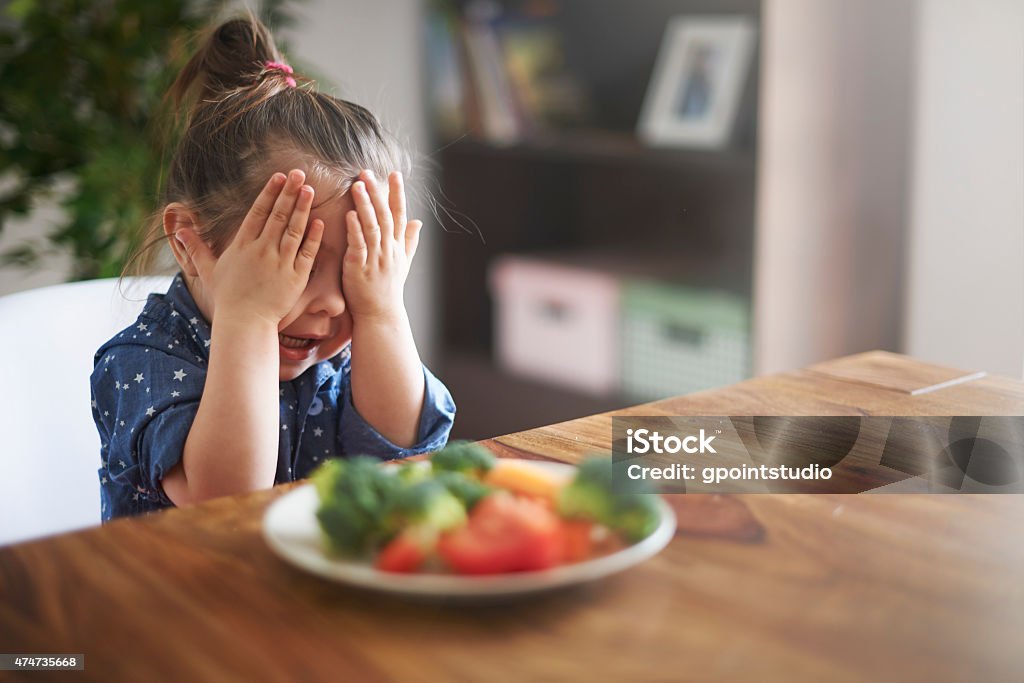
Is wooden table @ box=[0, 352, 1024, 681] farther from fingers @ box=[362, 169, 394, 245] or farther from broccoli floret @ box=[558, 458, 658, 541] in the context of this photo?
fingers @ box=[362, 169, 394, 245]

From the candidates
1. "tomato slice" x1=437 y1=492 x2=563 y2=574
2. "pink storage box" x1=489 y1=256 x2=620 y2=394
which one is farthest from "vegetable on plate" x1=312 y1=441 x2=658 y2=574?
"pink storage box" x1=489 y1=256 x2=620 y2=394

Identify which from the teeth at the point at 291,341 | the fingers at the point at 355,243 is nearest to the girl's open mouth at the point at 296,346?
the teeth at the point at 291,341

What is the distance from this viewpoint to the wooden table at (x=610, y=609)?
1.59 ft

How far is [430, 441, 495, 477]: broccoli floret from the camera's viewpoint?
634 mm

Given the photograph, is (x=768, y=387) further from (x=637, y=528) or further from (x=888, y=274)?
(x=888, y=274)

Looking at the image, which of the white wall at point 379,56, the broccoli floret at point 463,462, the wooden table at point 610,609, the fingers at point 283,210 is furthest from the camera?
the white wall at point 379,56

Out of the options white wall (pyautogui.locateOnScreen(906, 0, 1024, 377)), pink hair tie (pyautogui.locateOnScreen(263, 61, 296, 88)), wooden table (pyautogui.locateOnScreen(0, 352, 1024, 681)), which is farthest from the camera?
white wall (pyautogui.locateOnScreen(906, 0, 1024, 377))

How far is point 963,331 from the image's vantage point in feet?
6.00

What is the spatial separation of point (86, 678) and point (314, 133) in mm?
590

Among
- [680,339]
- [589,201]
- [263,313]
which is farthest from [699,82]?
[263,313]

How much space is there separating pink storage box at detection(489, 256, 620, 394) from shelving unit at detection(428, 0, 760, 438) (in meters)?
0.05

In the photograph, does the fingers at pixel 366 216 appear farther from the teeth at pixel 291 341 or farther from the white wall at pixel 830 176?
the white wall at pixel 830 176

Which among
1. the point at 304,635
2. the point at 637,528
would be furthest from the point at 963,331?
the point at 304,635

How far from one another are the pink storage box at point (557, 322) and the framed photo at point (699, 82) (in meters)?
0.35
